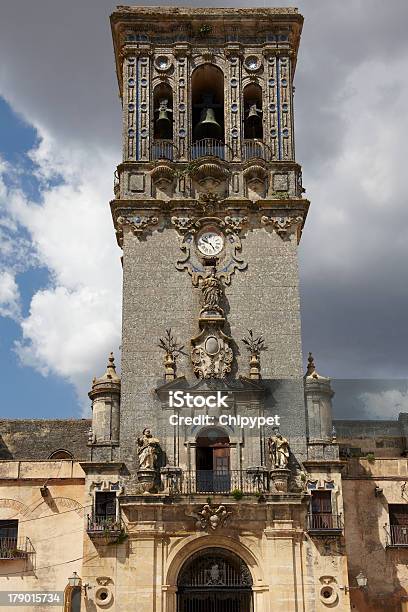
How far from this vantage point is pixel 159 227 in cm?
3378

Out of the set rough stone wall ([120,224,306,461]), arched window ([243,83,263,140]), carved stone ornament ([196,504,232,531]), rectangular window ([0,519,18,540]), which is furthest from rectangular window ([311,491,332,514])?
arched window ([243,83,263,140])

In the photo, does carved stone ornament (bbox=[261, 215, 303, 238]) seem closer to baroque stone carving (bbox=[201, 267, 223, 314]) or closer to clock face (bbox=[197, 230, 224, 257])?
clock face (bbox=[197, 230, 224, 257])

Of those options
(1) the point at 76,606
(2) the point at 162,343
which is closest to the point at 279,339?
(2) the point at 162,343

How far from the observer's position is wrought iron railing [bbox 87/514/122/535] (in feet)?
95.5

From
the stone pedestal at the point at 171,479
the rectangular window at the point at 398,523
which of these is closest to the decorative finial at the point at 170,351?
the stone pedestal at the point at 171,479

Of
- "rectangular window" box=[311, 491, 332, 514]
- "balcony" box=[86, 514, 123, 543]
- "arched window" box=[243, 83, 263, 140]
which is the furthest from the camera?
"arched window" box=[243, 83, 263, 140]

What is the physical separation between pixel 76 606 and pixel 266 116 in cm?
1942

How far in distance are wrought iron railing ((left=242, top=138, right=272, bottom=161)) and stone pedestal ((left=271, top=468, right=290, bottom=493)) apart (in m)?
12.2

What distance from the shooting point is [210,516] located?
29.1m

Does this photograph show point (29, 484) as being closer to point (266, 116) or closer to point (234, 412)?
point (234, 412)

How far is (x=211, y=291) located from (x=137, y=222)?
3961 millimetres

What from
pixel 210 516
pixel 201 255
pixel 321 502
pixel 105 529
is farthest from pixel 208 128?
pixel 105 529

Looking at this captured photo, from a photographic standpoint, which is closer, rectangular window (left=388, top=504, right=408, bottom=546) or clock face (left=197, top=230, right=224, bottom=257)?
rectangular window (left=388, top=504, right=408, bottom=546)

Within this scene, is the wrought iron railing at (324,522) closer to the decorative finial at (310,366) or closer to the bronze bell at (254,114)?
the decorative finial at (310,366)
